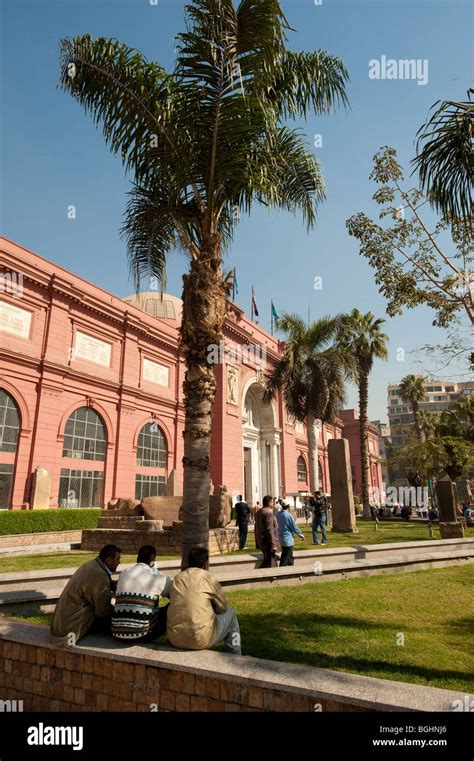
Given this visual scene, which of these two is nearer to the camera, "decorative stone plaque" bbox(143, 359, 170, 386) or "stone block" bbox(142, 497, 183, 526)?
"stone block" bbox(142, 497, 183, 526)

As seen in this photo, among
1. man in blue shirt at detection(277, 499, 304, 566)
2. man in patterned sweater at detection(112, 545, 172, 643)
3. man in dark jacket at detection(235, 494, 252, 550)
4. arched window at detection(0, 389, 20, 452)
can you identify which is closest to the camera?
man in patterned sweater at detection(112, 545, 172, 643)

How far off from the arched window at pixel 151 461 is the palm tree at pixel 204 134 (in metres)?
19.5

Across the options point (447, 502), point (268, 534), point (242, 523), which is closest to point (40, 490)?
point (242, 523)

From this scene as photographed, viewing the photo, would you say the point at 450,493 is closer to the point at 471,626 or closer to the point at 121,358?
the point at 471,626

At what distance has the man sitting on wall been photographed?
13.6 ft

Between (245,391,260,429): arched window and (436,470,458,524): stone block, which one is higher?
(245,391,260,429): arched window

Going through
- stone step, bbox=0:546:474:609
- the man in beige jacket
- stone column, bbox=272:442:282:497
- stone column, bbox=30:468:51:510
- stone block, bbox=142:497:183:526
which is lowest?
stone step, bbox=0:546:474:609

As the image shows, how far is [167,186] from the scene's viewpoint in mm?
8602

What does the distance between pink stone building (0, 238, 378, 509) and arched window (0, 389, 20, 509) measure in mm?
41

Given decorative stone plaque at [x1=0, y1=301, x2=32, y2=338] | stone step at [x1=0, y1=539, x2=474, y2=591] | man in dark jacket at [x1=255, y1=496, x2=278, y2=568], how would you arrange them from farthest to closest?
decorative stone plaque at [x1=0, y1=301, x2=32, y2=338] < stone step at [x1=0, y1=539, x2=474, y2=591] < man in dark jacket at [x1=255, y1=496, x2=278, y2=568]

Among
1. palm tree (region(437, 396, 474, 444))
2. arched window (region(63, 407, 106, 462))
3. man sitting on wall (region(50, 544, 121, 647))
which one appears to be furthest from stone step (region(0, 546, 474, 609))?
palm tree (region(437, 396, 474, 444))

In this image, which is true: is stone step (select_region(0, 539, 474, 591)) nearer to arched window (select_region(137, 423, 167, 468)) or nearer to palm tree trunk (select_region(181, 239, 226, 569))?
palm tree trunk (select_region(181, 239, 226, 569))
